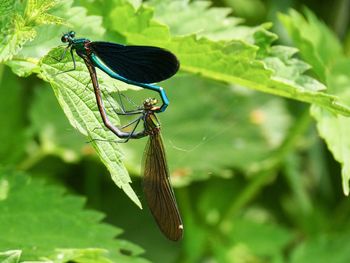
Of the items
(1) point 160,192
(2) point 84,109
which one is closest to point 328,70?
(1) point 160,192

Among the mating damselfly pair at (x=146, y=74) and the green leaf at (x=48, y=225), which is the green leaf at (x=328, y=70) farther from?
the green leaf at (x=48, y=225)

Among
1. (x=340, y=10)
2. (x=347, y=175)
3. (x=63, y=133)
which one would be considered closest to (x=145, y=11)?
(x=347, y=175)

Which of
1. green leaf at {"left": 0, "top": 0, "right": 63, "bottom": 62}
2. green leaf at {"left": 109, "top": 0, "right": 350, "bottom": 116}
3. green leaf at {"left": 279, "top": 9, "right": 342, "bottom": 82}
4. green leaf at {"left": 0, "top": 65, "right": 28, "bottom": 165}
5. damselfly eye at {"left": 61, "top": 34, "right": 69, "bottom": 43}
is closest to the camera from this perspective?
green leaf at {"left": 0, "top": 0, "right": 63, "bottom": 62}

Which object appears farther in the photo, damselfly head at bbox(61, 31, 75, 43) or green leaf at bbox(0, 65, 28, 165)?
green leaf at bbox(0, 65, 28, 165)

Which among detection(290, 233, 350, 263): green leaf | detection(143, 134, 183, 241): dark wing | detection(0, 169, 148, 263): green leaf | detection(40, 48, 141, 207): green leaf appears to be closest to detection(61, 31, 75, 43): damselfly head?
detection(40, 48, 141, 207): green leaf

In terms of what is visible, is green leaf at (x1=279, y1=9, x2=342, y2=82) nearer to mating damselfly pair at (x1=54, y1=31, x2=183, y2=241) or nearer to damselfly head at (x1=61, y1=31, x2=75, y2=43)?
mating damselfly pair at (x1=54, y1=31, x2=183, y2=241)

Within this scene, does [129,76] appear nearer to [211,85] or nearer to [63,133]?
[63,133]

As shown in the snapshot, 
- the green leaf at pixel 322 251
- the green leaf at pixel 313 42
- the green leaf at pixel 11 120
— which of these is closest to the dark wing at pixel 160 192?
the green leaf at pixel 313 42
